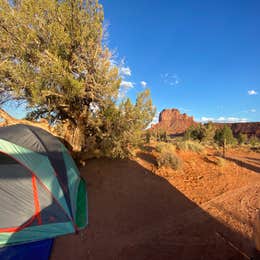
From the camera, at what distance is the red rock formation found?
8299 cm

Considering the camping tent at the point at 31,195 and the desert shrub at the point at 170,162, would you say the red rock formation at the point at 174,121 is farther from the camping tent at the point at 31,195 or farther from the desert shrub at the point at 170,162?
the camping tent at the point at 31,195

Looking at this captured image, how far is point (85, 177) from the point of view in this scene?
18.6ft

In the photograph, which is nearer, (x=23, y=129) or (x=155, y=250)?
(x=155, y=250)

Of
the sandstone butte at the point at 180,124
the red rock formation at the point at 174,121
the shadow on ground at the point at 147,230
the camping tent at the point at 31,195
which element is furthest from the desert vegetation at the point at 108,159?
the red rock formation at the point at 174,121

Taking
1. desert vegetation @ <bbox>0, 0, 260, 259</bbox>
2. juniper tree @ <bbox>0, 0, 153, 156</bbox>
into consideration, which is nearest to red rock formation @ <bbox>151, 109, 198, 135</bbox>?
desert vegetation @ <bbox>0, 0, 260, 259</bbox>

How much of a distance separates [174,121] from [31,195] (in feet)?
314

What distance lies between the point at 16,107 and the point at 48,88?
6.51ft

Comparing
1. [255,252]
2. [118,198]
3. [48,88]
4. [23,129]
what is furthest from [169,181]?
[48,88]

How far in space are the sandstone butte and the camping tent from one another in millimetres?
58829

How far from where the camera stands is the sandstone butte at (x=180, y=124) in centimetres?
6107

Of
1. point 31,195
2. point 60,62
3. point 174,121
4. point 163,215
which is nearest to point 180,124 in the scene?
point 174,121

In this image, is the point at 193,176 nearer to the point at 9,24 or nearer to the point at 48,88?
the point at 48,88

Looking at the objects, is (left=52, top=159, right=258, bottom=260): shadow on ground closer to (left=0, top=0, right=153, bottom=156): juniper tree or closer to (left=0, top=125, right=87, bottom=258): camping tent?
(left=0, top=125, right=87, bottom=258): camping tent

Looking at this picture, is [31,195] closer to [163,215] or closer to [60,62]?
[163,215]
